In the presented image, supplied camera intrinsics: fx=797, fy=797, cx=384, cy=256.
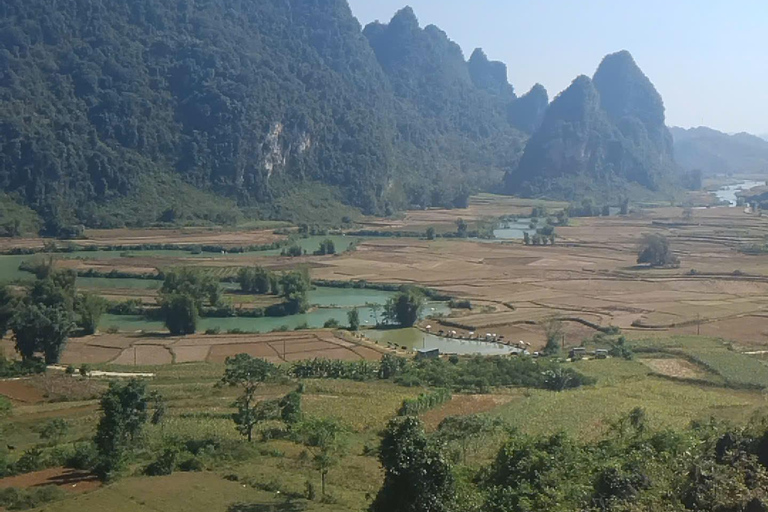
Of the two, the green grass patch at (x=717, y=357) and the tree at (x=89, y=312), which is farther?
the tree at (x=89, y=312)

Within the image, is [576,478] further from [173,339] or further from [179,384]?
[173,339]

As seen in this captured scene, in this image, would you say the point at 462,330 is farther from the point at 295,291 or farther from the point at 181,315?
the point at 181,315

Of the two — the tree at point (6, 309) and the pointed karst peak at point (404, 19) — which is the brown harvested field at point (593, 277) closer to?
the tree at point (6, 309)

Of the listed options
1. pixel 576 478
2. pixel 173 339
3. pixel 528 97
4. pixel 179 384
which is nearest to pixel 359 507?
pixel 576 478

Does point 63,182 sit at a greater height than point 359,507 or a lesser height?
greater

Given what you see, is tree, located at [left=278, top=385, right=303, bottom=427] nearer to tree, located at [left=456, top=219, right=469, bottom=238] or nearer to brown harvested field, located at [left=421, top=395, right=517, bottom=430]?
brown harvested field, located at [left=421, top=395, right=517, bottom=430]

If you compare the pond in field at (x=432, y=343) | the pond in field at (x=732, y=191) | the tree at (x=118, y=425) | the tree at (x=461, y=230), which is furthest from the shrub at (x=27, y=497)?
the pond in field at (x=732, y=191)
